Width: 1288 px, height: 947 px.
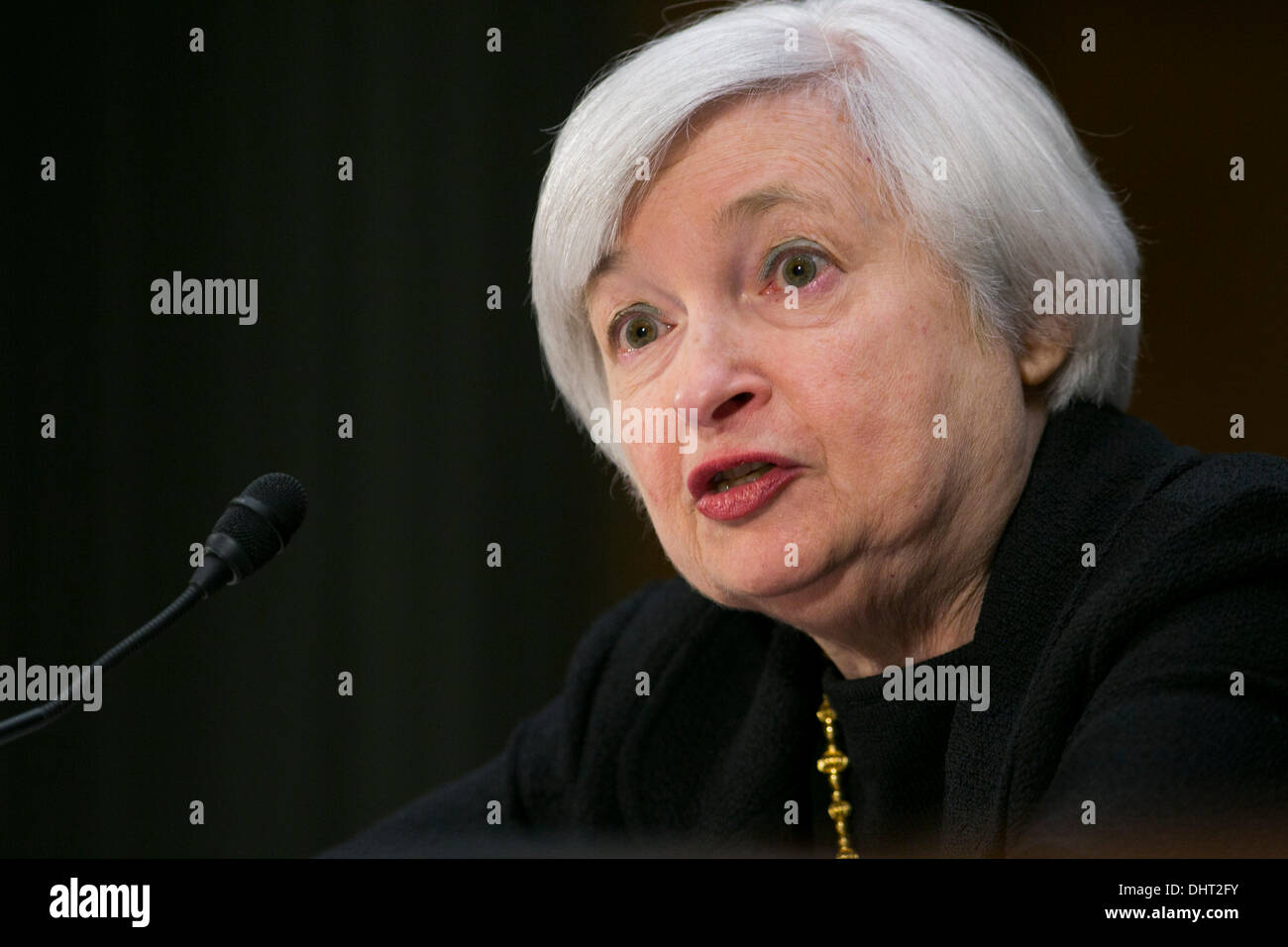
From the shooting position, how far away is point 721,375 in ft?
4.35

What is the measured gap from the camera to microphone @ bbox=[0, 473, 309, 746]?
1.16 metres

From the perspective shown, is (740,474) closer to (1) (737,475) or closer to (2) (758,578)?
(1) (737,475)

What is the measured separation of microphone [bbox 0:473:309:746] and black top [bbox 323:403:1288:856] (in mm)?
614

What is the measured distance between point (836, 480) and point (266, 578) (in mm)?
1209

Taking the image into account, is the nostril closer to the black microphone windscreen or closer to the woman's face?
the woman's face

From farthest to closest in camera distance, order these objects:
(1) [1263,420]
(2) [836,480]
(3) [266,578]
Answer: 1. (3) [266,578]
2. (1) [1263,420]
3. (2) [836,480]

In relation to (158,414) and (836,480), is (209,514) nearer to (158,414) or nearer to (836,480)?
(158,414)

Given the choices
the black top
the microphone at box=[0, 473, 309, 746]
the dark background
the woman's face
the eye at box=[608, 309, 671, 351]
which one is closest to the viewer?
the black top

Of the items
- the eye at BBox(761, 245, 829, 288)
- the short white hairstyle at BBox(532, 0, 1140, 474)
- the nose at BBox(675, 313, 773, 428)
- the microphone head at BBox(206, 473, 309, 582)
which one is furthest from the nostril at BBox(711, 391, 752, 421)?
the microphone head at BBox(206, 473, 309, 582)

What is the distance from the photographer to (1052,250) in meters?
1.39

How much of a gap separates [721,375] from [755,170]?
0.21 meters

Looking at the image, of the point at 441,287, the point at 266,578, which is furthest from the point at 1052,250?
the point at 266,578

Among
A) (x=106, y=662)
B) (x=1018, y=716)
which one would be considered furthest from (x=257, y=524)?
(x=1018, y=716)

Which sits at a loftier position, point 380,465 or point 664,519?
point 380,465
